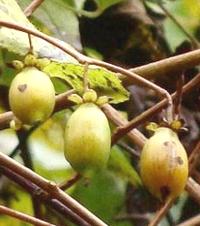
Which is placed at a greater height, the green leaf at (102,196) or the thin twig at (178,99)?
the thin twig at (178,99)

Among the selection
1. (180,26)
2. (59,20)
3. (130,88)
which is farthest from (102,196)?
(59,20)

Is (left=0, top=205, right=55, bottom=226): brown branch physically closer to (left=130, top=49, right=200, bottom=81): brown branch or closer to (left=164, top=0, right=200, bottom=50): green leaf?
(left=130, top=49, right=200, bottom=81): brown branch

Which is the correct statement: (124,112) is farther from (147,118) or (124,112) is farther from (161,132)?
(161,132)

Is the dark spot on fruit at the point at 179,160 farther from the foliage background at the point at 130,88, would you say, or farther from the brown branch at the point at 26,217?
the foliage background at the point at 130,88

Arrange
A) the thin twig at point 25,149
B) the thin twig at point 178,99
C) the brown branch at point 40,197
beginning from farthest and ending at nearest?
the thin twig at point 25,149 < the brown branch at point 40,197 < the thin twig at point 178,99

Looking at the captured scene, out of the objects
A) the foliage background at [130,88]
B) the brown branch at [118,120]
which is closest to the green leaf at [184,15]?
the foliage background at [130,88]

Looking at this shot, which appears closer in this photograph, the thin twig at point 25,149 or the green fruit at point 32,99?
the green fruit at point 32,99
